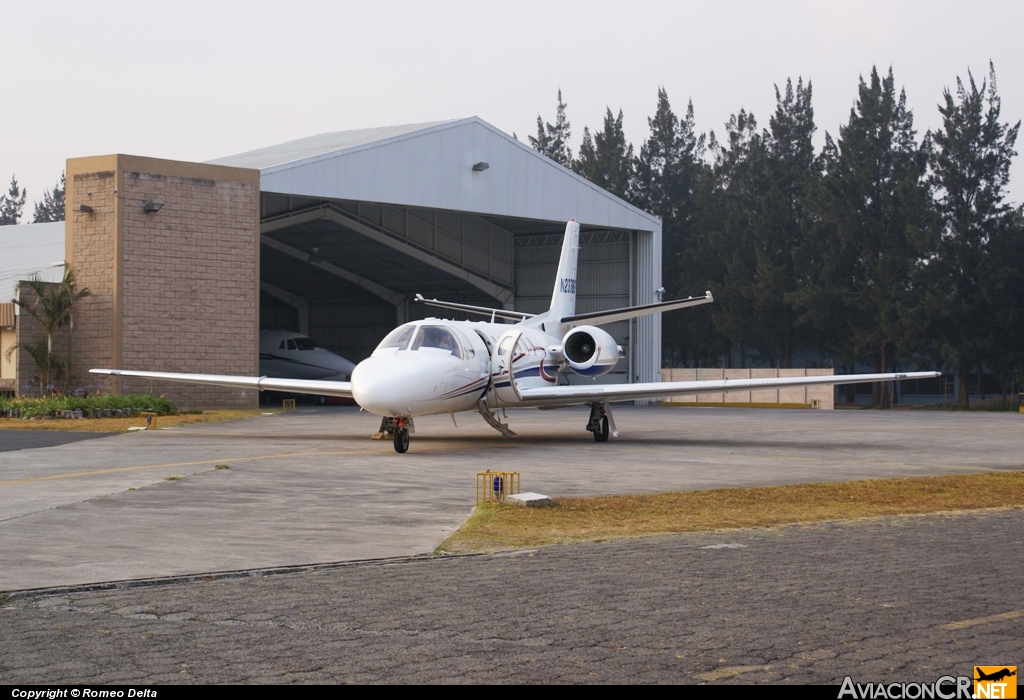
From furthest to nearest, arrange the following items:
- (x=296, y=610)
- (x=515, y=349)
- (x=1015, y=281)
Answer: (x=1015, y=281), (x=515, y=349), (x=296, y=610)

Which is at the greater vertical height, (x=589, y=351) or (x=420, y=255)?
(x=420, y=255)

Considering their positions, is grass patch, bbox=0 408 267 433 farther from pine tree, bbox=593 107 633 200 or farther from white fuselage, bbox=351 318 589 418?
pine tree, bbox=593 107 633 200

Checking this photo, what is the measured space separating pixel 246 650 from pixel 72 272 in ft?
98.3

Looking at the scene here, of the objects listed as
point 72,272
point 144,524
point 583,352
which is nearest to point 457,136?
point 72,272

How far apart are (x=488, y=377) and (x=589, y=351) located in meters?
4.03

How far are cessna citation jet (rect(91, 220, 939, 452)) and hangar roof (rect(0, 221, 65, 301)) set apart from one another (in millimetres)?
17675

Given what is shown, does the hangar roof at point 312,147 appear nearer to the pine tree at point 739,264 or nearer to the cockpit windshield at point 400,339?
the cockpit windshield at point 400,339

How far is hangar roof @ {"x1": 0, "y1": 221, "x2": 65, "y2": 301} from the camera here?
38.2 meters

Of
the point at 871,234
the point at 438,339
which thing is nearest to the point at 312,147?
the point at 438,339

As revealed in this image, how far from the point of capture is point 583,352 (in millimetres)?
24578

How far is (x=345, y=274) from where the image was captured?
52375 millimetres

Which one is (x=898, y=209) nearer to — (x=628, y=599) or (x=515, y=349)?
(x=515, y=349)

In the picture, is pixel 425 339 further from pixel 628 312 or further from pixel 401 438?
pixel 628 312

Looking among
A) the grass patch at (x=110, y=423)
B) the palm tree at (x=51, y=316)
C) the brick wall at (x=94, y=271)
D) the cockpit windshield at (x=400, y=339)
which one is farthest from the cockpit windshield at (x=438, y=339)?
the palm tree at (x=51, y=316)
